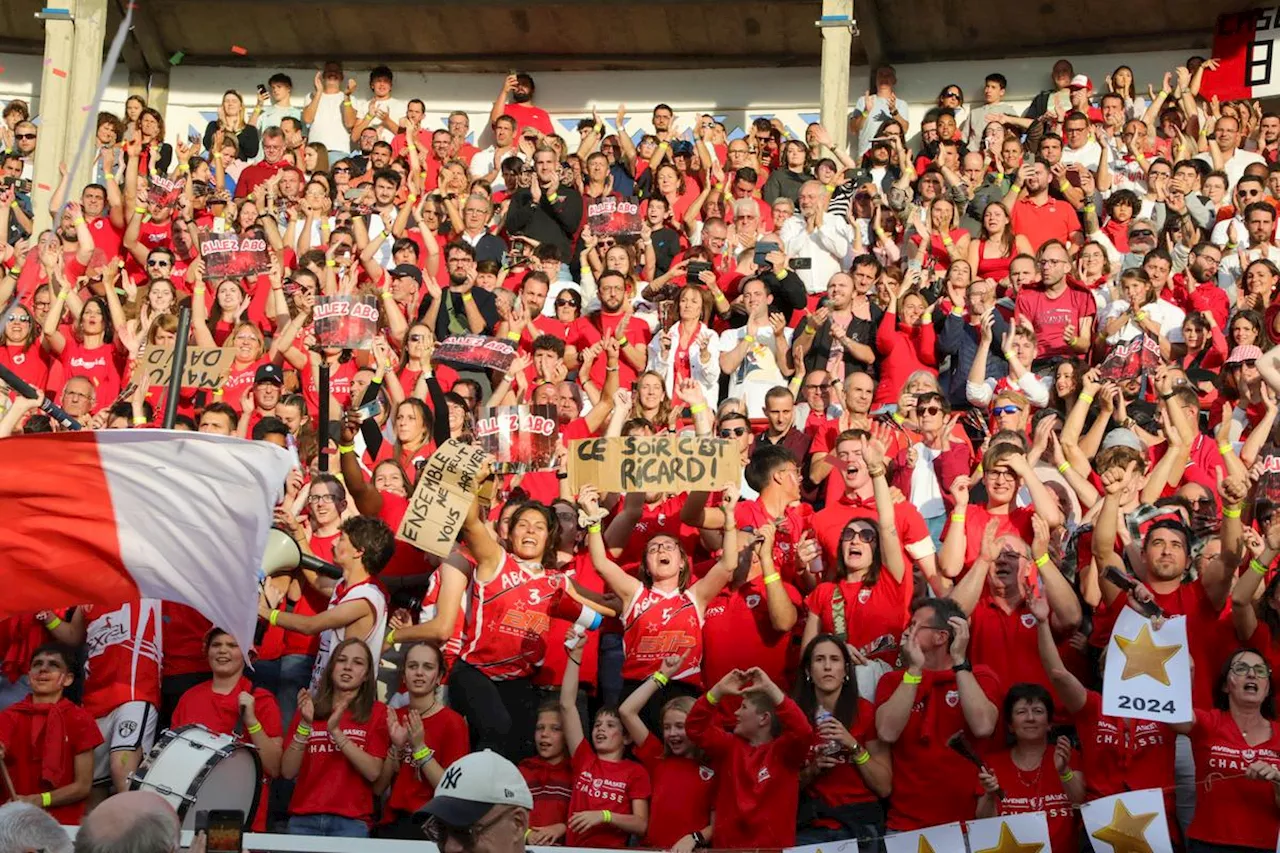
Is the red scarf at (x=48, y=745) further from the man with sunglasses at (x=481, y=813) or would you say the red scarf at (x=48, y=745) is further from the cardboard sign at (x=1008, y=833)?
the man with sunglasses at (x=481, y=813)

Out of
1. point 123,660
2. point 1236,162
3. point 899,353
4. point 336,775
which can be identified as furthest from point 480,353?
point 1236,162

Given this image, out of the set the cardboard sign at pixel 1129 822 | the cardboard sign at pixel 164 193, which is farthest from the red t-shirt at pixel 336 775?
the cardboard sign at pixel 164 193

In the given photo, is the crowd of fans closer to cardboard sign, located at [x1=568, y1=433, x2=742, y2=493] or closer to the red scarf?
the red scarf

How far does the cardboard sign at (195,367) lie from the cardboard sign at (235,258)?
1673 mm

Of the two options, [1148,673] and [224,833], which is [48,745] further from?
[1148,673]

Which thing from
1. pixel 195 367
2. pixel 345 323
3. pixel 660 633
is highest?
pixel 345 323

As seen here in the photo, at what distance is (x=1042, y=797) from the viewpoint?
7.39 metres

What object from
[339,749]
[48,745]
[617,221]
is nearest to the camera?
[339,749]

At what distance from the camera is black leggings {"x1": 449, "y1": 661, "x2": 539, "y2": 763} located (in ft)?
27.3

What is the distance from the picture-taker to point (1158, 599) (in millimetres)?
7855

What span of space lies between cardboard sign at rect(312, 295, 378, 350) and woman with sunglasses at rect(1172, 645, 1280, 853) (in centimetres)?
512

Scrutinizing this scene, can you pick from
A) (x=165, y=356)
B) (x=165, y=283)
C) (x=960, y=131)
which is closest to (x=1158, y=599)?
(x=165, y=356)

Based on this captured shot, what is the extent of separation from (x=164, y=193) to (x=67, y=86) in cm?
156

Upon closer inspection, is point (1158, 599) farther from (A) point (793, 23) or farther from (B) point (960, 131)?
(A) point (793, 23)
